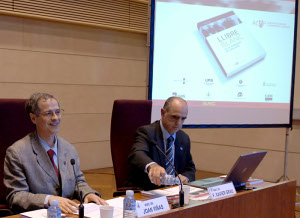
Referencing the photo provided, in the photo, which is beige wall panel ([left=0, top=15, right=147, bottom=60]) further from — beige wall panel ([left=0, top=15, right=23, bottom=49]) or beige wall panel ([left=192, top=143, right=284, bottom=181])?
beige wall panel ([left=192, top=143, right=284, bottom=181])

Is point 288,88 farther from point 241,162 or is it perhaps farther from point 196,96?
point 241,162

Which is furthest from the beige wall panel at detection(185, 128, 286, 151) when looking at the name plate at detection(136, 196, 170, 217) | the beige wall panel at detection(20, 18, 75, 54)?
the name plate at detection(136, 196, 170, 217)

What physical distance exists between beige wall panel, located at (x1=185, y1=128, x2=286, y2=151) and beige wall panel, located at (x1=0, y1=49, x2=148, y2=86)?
131 centimetres

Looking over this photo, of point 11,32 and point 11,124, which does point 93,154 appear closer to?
point 11,32

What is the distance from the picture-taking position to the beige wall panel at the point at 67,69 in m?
5.22

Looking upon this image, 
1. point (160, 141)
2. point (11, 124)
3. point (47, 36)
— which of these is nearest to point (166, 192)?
point (160, 141)

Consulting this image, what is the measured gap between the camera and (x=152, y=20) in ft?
11.8

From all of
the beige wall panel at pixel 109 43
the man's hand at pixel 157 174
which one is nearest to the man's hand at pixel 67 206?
the man's hand at pixel 157 174

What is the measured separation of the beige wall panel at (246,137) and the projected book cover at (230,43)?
1963mm

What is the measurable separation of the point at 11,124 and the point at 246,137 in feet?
14.1

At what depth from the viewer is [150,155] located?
9.28 ft

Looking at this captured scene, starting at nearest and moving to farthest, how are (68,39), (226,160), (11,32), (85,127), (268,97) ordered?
1. (268,97)
2. (11,32)
3. (68,39)
4. (85,127)
5. (226,160)

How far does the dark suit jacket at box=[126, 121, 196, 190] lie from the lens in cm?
269

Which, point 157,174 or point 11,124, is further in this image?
point 11,124
